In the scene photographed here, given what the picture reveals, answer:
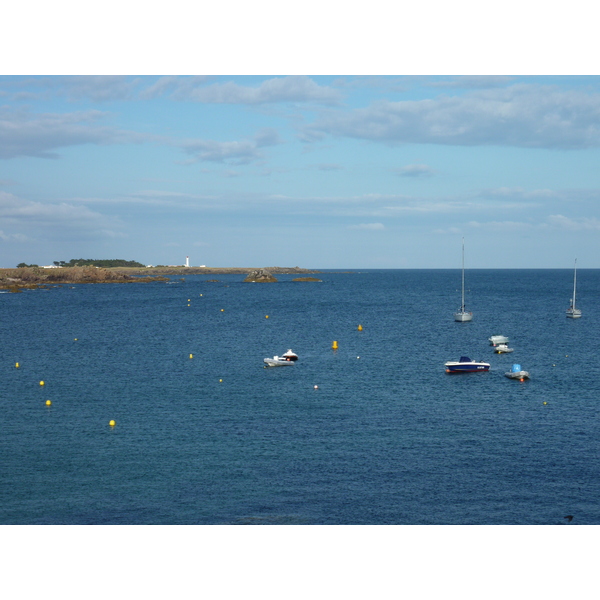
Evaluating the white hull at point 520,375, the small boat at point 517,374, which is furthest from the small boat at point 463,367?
the white hull at point 520,375

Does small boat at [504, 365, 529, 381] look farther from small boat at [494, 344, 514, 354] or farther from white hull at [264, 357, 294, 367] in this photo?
white hull at [264, 357, 294, 367]

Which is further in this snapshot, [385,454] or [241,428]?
[241,428]

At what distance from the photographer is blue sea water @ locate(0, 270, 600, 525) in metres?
40.1

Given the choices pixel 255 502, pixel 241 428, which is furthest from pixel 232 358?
pixel 255 502

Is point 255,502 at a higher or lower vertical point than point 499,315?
lower

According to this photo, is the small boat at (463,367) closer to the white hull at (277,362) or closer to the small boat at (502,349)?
the small boat at (502,349)

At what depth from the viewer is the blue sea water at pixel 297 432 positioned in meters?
40.1

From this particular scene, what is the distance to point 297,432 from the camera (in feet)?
179

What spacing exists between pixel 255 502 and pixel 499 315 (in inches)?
4891

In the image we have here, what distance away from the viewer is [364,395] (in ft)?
225

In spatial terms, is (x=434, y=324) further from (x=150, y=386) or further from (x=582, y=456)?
(x=582, y=456)

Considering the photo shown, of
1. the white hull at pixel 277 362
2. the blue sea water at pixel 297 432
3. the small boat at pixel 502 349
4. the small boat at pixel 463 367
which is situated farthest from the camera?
the small boat at pixel 502 349

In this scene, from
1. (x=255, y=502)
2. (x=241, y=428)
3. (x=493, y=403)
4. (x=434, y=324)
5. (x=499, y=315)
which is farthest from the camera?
(x=499, y=315)

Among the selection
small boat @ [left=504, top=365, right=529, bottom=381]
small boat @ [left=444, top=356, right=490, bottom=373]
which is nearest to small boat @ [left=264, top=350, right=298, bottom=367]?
small boat @ [left=444, top=356, right=490, bottom=373]
